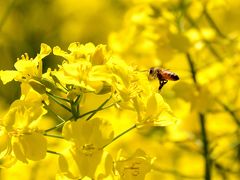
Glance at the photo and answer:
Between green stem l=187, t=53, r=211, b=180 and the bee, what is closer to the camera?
the bee

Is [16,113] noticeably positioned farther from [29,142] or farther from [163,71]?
[163,71]

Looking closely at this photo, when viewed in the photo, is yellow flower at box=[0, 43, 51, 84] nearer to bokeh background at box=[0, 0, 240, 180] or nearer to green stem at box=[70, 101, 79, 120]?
green stem at box=[70, 101, 79, 120]

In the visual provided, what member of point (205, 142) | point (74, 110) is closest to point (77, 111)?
point (74, 110)

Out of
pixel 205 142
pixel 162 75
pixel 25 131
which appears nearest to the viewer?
pixel 25 131

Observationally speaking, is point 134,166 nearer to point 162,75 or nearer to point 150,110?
point 150,110

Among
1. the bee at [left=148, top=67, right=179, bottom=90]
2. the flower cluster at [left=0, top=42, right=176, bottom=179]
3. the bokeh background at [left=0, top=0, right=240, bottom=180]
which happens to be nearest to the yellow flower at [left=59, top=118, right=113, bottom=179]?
the flower cluster at [left=0, top=42, right=176, bottom=179]

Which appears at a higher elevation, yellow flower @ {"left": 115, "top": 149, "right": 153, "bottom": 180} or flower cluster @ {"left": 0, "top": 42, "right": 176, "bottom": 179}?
flower cluster @ {"left": 0, "top": 42, "right": 176, "bottom": 179}
